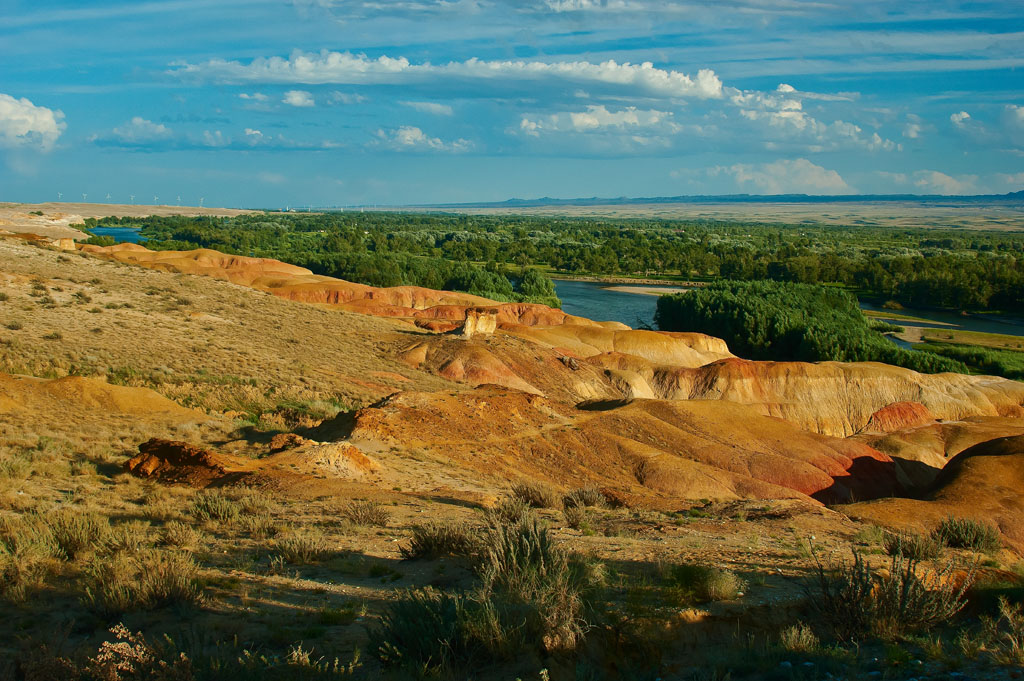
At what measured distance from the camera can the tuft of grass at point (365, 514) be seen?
12133 mm

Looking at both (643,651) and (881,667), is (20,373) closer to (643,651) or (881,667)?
(643,651)

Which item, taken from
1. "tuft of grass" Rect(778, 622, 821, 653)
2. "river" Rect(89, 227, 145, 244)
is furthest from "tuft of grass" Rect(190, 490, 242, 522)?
"river" Rect(89, 227, 145, 244)

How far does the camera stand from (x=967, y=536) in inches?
518

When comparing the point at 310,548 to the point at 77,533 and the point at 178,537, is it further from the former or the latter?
the point at 77,533

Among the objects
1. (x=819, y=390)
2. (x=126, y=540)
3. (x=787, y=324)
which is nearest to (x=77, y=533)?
(x=126, y=540)

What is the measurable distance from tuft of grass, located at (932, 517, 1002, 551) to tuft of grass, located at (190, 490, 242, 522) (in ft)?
37.1

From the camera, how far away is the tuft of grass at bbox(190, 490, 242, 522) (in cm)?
1183

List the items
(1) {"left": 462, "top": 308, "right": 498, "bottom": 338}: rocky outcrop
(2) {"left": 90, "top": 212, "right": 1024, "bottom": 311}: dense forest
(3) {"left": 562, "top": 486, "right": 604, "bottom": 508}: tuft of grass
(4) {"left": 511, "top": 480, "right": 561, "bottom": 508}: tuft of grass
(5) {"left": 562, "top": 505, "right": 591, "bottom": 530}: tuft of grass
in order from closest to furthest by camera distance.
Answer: (5) {"left": 562, "top": 505, "right": 591, "bottom": 530}: tuft of grass → (4) {"left": 511, "top": 480, "right": 561, "bottom": 508}: tuft of grass → (3) {"left": 562, "top": 486, "right": 604, "bottom": 508}: tuft of grass → (1) {"left": 462, "top": 308, "right": 498, "bottom": 338}: rocky outcrop → (2) {"left": 90, "top": 212, "right": 1024, "bottom": 311}: dense forest

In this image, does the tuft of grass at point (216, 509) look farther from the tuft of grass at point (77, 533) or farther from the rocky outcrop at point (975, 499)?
the rocky outcrop at point (975, 499)

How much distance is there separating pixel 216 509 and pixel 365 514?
7.49 feet

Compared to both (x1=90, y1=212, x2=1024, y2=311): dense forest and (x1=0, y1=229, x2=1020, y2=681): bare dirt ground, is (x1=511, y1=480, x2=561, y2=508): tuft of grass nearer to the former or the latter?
(x1=0, y1=229, x2=1020, y2=681): bare dirt ground

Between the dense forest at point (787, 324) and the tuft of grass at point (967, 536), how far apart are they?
1769 inches

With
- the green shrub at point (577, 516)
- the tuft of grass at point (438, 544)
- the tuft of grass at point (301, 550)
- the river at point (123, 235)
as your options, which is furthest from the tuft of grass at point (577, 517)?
the river at point (123, 235)

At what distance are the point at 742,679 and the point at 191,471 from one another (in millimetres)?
11571
